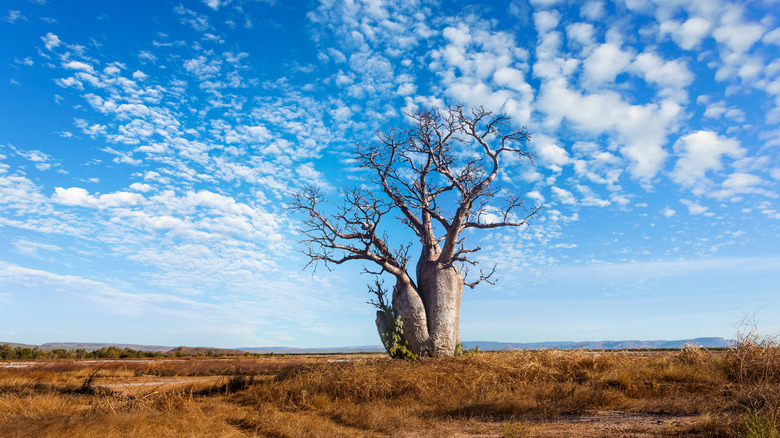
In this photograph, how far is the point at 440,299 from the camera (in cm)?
1347

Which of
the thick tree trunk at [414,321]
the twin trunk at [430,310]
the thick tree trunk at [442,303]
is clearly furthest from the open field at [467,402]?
the thick tree trunk at [442,303]

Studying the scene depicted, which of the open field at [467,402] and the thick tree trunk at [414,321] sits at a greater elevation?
the thick tree trunk at [414,321]

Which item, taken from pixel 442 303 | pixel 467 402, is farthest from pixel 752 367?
pixel 442 303

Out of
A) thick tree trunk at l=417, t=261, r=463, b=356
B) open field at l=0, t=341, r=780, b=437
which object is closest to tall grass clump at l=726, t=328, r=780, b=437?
open field at l=0, t=341, r=780, b=437

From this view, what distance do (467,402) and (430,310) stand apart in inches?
218

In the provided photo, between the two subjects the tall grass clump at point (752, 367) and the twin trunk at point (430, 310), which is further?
the twin trunk at point (430, 310)

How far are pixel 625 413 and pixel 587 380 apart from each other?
264 centimetres

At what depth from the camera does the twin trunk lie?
12.9 meters

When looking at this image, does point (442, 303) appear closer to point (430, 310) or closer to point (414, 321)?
point (430, 310)

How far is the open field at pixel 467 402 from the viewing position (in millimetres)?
5672

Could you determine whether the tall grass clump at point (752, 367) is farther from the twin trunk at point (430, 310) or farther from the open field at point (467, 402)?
the twin trunk at point (430, 310)

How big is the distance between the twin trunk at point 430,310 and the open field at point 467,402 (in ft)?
4.98

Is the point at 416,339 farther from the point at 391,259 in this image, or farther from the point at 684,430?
the point at 684,430

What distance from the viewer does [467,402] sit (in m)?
7.91
